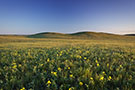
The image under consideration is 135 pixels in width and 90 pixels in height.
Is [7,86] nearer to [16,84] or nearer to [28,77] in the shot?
[16,84]

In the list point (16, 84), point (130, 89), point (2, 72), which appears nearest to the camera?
point (130, 89)

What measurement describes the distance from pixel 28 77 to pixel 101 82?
2.67m

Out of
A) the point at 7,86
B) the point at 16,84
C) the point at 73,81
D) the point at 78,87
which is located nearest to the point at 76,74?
the point at 73,81

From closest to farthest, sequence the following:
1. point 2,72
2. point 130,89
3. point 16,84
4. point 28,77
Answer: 1. point 130,89
2. point 16,84
3. point 28,77
4. point 2,72

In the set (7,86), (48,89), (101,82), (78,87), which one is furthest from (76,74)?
(7,86)

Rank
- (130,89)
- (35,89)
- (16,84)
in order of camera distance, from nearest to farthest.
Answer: (130,89) → (35,89) → (16,84)

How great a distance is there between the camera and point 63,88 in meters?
2.52

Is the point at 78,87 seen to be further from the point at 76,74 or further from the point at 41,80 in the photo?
the point at 41,80

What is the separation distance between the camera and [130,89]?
2320 millimetres

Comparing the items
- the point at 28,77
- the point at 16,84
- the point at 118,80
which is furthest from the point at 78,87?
the point at 16,84

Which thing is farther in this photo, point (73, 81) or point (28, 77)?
point (28, 77)

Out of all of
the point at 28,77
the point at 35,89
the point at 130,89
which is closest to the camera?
the point at 130,89

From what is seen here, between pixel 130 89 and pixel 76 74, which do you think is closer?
pixel 130 89

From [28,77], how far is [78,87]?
1.93m
